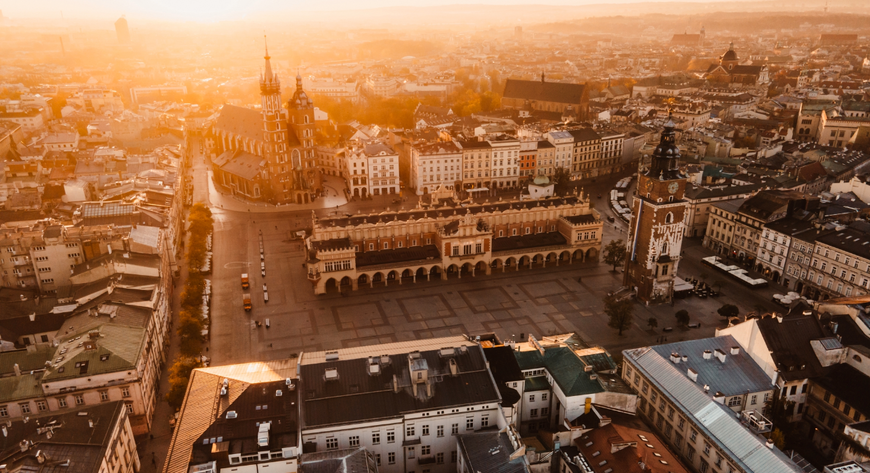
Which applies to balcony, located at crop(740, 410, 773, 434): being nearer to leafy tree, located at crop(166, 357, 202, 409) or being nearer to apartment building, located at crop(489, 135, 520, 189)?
leafy tree, located at crop(166, 357, 202, 409)

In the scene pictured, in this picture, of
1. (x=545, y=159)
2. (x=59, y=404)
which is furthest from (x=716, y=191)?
(x=59, y=404)

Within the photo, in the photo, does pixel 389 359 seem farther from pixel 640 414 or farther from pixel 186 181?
pixel 186 181

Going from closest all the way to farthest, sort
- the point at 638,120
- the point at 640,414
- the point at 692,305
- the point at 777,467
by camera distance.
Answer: the point at 777,467
the point at 640,414
the point at 692,305
the point at 638,120

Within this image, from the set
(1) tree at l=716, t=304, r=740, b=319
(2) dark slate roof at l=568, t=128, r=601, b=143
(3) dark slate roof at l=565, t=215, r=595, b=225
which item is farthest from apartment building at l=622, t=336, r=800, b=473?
(2) dark slate roof at l=568, t=128, r=601, b=143

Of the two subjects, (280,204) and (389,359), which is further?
(280,204)

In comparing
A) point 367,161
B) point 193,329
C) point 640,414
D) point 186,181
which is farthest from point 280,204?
point 640,414

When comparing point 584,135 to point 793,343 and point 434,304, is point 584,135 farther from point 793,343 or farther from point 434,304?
point 793,343

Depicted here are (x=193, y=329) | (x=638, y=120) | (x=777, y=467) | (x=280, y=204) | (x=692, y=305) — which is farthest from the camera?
(x=638, y=120)
